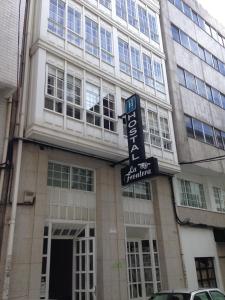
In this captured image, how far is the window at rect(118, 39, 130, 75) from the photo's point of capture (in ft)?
47.0

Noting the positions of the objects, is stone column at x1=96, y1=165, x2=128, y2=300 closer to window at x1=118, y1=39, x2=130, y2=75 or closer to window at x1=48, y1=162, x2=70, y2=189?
window at x1=48, y1=162, x2=70, y2=189

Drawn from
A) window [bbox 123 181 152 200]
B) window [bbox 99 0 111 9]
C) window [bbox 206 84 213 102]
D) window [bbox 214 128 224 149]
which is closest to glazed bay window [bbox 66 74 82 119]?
window [bbox 123 181 152 200]

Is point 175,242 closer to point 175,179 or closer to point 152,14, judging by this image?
point 175,179

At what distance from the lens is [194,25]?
22.2 meters

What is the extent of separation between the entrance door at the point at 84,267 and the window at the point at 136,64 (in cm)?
781

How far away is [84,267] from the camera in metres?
10.7

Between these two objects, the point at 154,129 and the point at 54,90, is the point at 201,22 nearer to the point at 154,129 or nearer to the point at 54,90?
the point at 154,129

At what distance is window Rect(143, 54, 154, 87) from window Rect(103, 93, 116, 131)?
301 centimetres

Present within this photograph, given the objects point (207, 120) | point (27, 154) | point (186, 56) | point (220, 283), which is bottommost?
point (220, 283)

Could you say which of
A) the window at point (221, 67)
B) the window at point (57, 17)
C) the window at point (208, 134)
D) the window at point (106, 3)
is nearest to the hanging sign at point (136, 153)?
the window at point (57, 17)

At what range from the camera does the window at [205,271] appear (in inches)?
562

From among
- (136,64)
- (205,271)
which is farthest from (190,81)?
(205,271)

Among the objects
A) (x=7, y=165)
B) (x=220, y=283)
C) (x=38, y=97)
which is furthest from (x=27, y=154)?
(x=220, y=283)

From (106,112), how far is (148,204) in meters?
4.55
